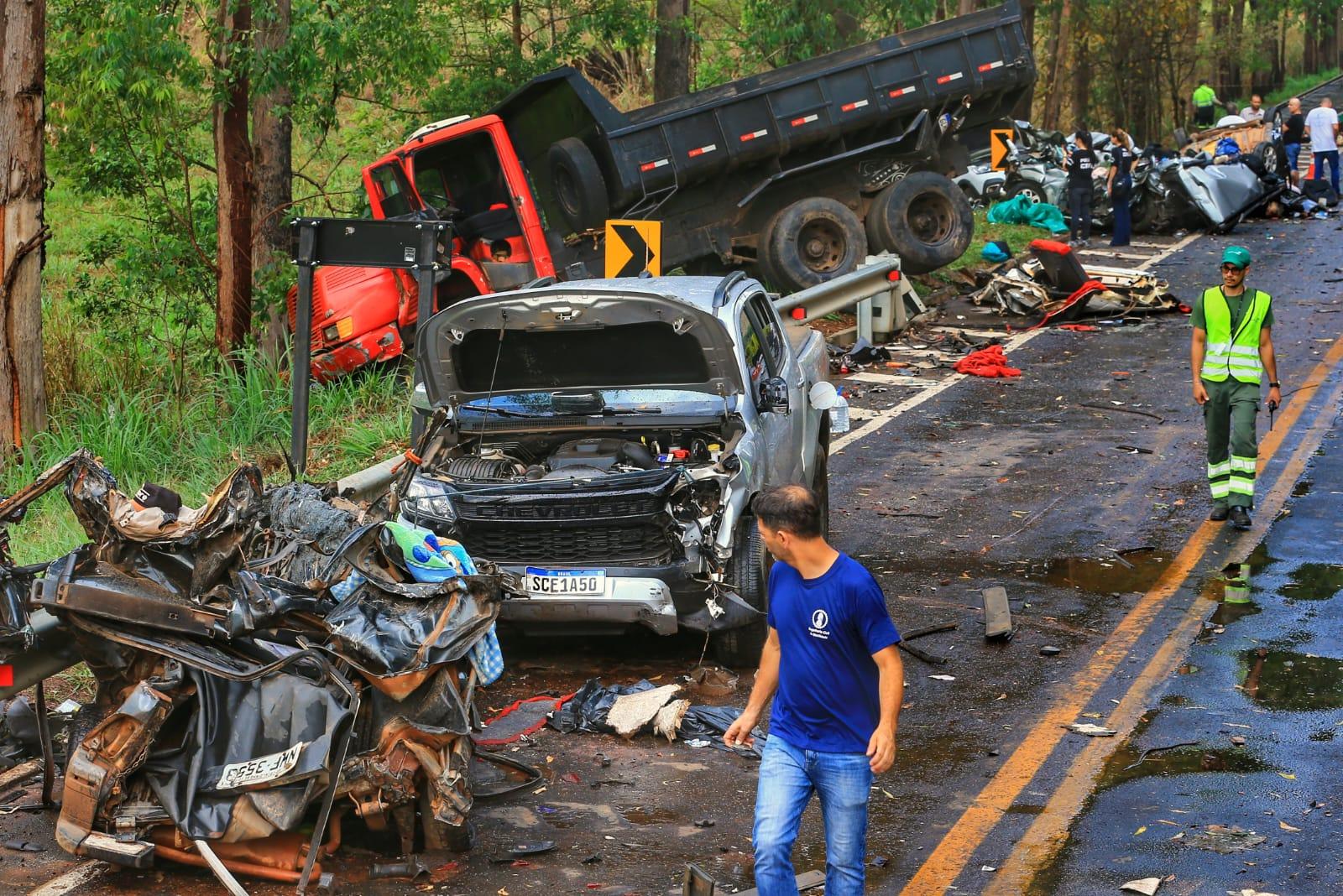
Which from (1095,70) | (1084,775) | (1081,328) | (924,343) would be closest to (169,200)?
(924,343)

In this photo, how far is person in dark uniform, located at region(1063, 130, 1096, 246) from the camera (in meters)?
22.7

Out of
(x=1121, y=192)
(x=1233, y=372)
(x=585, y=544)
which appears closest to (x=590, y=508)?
(x=585, y=544)

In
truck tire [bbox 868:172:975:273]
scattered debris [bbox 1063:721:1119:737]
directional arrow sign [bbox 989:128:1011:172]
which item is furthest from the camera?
directional arrow sign [bbox 989:128:1011:172]

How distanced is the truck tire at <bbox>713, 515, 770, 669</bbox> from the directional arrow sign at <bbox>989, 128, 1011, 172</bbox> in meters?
15.1

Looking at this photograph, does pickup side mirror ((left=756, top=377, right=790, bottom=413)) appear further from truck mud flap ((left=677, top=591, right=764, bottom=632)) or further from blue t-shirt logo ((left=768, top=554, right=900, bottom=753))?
blue t-shirt logo ((left=768, top=554, right=900, bottom=753))

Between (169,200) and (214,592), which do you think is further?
(169,200)

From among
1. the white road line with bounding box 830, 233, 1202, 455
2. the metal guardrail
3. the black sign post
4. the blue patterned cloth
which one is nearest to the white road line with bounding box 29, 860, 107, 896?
the blue patterned cloth

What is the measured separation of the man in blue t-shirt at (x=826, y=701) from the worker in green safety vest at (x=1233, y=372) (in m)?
6.18

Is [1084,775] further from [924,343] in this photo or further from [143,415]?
[924,343]

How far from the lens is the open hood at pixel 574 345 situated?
8.29 m

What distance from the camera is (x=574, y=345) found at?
8.70m

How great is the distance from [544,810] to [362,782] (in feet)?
3.03

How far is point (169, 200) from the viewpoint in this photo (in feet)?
54.7

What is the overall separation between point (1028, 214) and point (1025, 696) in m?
18.4
